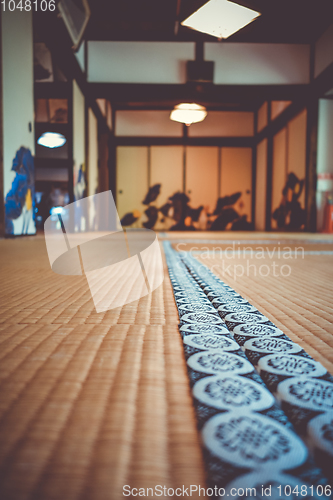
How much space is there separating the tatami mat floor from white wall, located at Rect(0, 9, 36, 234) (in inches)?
117

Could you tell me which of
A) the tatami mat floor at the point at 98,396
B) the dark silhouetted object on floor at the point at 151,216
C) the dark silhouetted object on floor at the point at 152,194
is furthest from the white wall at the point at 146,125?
the tatami mat floor at the point at 98,396

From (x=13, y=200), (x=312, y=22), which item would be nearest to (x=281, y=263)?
Answer: (x=13, y=200)

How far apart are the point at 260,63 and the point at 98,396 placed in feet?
21.5

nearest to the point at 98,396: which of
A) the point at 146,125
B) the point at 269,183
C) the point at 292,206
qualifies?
the point at 292,206

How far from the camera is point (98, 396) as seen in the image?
361 mm

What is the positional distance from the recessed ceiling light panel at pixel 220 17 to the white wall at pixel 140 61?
8.87ft

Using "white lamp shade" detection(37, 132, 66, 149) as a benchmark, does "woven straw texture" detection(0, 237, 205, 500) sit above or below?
below

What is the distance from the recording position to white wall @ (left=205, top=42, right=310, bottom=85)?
550cm

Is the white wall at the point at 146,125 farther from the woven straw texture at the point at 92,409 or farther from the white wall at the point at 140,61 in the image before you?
the woven straw texture at the point at 92,409

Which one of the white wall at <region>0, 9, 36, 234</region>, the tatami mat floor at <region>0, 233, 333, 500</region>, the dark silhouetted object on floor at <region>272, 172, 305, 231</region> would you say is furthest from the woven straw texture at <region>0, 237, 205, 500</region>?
the dark silhouetted object on floor at <region>272, 172, 305, 231</region>

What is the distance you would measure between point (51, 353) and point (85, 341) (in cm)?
7

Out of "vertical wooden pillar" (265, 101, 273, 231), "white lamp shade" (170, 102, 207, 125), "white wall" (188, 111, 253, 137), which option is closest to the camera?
"white lamp shade" (170, 102, 207, 125)

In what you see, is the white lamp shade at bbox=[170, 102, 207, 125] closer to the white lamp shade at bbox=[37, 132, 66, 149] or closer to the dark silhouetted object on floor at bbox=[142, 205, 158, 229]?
the white lamp shade at bbox=[37, 132, 66, 149]

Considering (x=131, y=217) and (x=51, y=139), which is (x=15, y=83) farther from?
(x=131, y=217)
